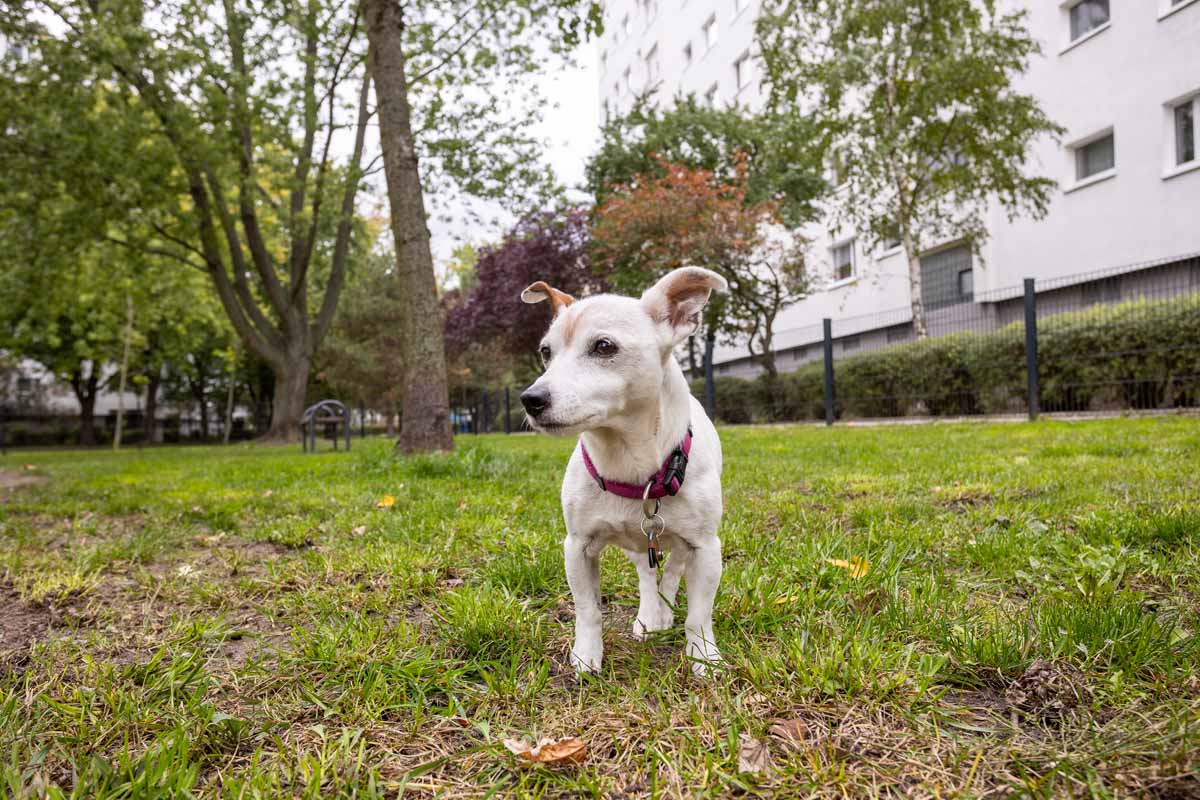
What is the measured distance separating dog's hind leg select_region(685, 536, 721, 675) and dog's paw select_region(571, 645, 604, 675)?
0.27 m

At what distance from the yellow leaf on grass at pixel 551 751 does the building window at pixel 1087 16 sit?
19170mm

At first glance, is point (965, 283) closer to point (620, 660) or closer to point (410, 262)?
point (410, 262)

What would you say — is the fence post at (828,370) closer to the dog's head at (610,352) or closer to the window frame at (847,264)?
the window frame at (847,264)

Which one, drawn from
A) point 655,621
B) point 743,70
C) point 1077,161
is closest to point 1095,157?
point 1077,161

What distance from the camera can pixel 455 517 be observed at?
13.7 ft

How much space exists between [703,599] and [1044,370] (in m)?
11.5

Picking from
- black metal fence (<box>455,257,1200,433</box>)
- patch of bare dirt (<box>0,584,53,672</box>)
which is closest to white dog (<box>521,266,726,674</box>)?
patch of bare dirt (<box>0,584,53,672</box>)

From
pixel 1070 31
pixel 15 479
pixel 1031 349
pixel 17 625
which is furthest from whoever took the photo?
pixel 1070 31

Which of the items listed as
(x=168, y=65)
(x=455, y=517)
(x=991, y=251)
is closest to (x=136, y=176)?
(x=168, y=65)

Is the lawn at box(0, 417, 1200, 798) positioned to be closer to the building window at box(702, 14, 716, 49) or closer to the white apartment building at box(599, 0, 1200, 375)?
the white apartment building at box(599, 0, 1200, 375)

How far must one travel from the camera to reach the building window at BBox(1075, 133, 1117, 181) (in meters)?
15.1

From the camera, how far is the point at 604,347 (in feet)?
6.61

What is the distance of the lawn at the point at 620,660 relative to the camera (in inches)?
57.3

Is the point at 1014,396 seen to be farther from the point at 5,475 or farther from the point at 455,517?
the point at 5,475
